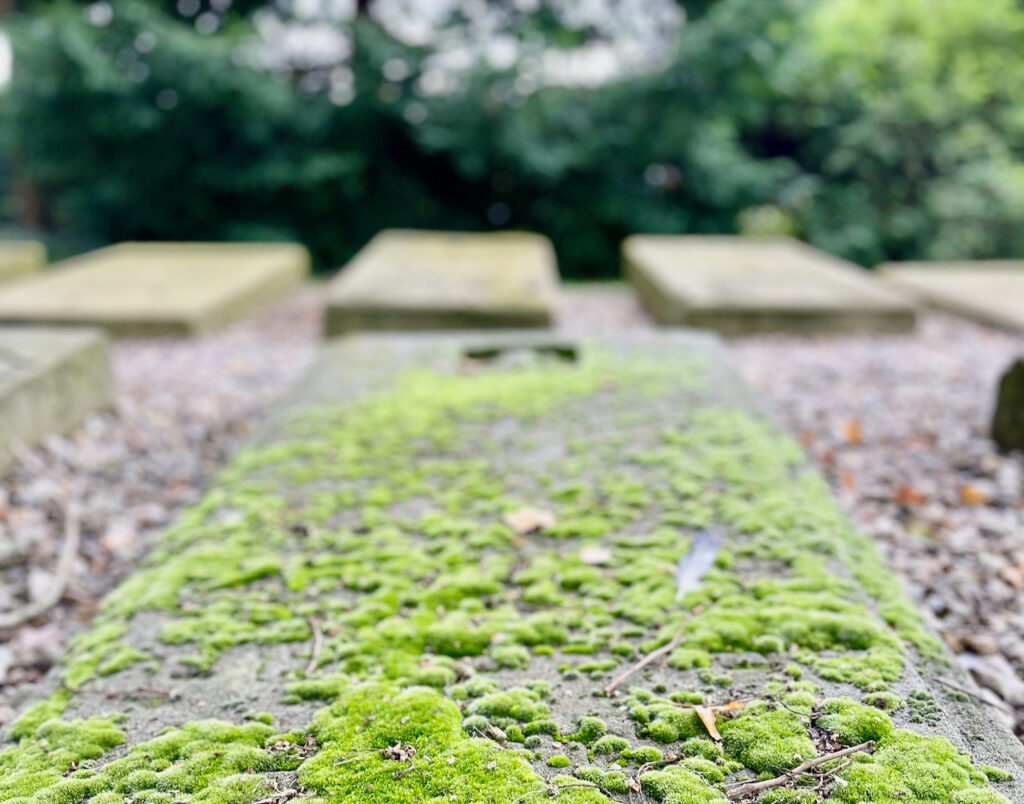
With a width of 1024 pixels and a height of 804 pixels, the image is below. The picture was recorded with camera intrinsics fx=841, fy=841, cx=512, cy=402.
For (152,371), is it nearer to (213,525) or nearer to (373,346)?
(373,346)

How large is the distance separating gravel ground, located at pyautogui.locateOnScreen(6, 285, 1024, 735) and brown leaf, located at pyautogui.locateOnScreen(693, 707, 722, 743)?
0.63m

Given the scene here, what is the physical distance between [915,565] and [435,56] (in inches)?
332

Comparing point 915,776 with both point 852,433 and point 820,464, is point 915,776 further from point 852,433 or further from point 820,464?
point 852,433

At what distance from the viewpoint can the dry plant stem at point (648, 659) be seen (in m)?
1.44

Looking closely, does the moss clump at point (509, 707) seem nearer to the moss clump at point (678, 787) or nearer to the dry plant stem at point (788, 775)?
the moss clump at point (678, 787)

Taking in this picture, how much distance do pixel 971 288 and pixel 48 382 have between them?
19.3ft

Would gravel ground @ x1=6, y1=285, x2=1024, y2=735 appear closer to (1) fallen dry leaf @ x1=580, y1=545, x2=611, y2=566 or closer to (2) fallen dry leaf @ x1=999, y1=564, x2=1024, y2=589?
(2) fallen dry leaf @ x1=999, y1=564, x2=1024, y2=589

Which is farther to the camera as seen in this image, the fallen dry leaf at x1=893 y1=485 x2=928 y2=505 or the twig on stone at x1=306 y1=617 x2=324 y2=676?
the fallen dry leaf at x1=893 y1=485 x2=928 y2=505

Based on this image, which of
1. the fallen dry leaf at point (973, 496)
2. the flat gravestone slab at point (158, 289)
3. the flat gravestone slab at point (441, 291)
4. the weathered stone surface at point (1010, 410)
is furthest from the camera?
the flat gravestone slab at point (158, 289)

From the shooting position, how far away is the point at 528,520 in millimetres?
2078

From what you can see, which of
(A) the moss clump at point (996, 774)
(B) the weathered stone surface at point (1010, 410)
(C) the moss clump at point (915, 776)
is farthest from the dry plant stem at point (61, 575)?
(B) the weathered stone surface at point (1010, 410)

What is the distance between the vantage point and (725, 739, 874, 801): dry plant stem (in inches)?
45.6

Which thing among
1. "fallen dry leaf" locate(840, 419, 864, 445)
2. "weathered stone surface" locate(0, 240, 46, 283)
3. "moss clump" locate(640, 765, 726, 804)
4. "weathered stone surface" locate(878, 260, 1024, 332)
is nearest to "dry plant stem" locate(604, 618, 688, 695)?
"moss clump" locate(640, 765, 726, 804)

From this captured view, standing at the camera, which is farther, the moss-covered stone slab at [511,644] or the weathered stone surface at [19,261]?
the weathered stone surface at [19,261]
